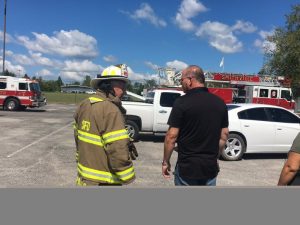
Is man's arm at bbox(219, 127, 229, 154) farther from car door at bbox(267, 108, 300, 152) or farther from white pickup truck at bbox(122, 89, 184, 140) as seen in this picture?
white pickup truck at bbox(122, 89, 184, 140)

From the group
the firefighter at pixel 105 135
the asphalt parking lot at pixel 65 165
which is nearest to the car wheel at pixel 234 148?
the asphalt parking lot at pixel 65 165

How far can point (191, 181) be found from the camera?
3748 millimetres

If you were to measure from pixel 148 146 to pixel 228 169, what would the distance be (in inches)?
156

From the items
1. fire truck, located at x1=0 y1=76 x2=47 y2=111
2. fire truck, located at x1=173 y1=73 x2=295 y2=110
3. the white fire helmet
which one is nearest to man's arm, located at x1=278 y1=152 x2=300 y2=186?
the white fire helmet

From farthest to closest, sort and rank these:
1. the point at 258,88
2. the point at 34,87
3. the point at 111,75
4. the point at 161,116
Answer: the point at 34,87
the point at 258,88
the point at 161,116
the point at 111,75

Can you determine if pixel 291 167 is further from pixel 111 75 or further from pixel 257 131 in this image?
pixel 257 131

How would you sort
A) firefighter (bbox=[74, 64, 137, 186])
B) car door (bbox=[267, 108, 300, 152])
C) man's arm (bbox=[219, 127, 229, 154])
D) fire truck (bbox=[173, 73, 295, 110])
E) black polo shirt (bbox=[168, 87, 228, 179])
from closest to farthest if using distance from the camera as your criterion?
firefighter (bbox=[74, 64, 137, 186]) → black polo shirt (bbox=[168, 87, 228, 179]) → man's arm (bbox=[219, 127, 229, 154]) → car door (bbox=[267, 108, 300, 152]) → fire truck (bbox=[173, 73, 295, 110])

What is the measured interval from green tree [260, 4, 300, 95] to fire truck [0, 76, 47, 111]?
61.7 ft

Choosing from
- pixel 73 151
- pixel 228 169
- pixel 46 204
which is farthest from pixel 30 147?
pixel 46 204

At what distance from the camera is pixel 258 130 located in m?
10.4

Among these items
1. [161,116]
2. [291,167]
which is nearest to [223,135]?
[291,167]

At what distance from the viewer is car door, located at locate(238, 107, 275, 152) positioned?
1042cm

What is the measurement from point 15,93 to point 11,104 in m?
0.85

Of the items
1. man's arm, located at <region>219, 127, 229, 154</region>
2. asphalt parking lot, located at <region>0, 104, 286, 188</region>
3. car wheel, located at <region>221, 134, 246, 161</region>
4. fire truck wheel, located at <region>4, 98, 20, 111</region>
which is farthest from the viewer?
fire truck wheel, located at <region>4, 98, 20, 111</region>
